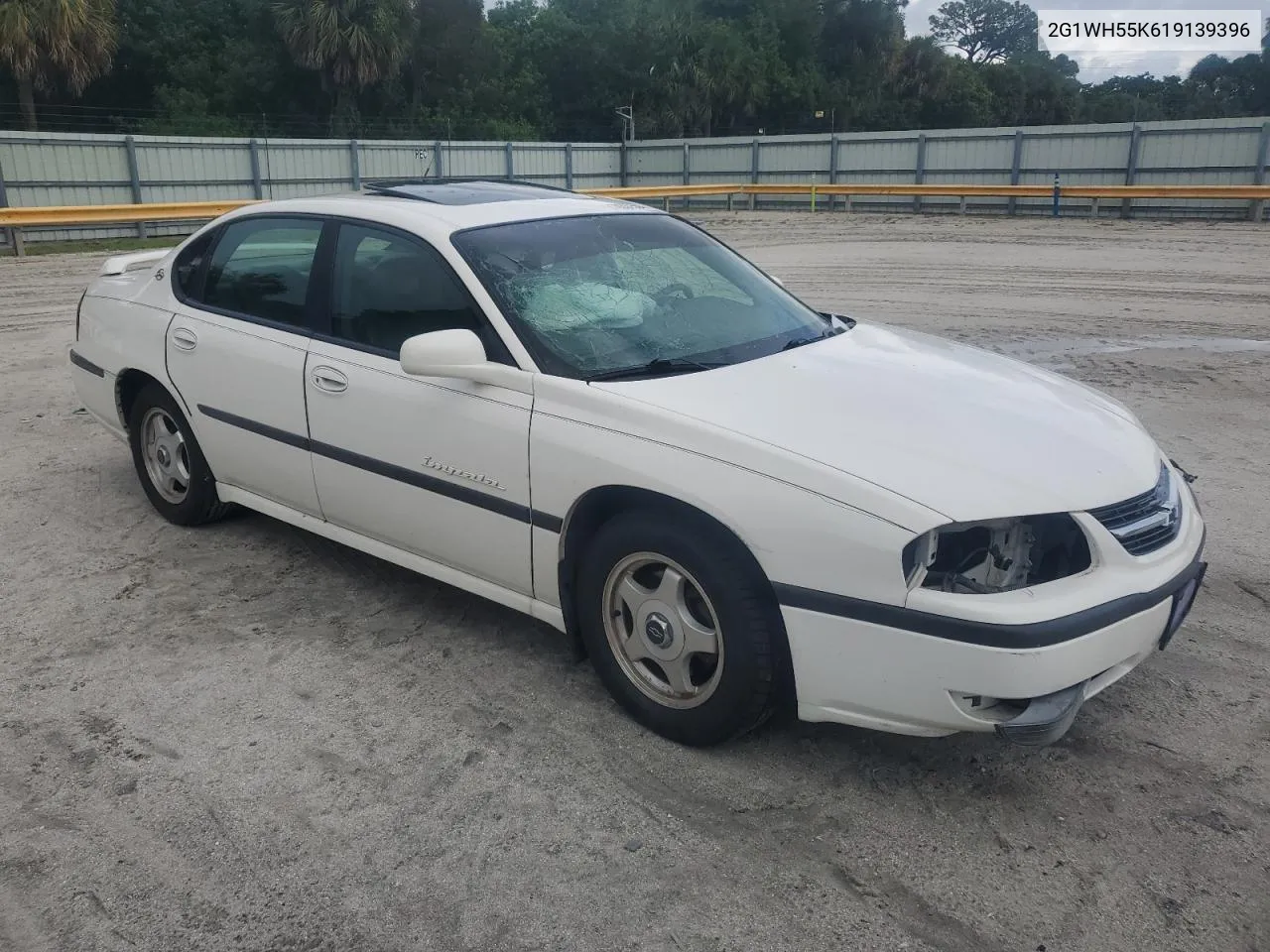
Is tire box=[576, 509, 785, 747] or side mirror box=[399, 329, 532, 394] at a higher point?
side mirror box=[399, 329, 532, 394]

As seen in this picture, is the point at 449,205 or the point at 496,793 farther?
the point at 449,205

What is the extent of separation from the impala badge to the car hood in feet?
1.72

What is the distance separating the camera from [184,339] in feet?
15.6

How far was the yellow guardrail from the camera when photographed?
19.0m

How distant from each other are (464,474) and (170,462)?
2.26m

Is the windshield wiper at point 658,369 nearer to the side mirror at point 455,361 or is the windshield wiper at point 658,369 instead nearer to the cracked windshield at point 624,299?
the cracked windshield at point 624,299

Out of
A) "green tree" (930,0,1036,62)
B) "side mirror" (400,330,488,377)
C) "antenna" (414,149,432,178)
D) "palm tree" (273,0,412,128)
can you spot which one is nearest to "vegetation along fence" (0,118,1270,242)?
"antenna" (414,149,432,178)

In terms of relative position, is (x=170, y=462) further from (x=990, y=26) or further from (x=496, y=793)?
(x=990, y=26)

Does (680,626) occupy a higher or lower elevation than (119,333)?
lower

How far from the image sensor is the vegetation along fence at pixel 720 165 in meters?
22.9

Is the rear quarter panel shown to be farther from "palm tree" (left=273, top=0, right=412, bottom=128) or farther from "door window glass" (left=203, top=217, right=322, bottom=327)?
"palm tree" (left=273, top=0, right=412, bottom=128)

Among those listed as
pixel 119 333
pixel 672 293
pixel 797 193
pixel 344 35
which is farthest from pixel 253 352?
pixel 344 35

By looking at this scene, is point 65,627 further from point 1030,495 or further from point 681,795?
point 1030,495

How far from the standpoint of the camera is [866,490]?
2760mm
